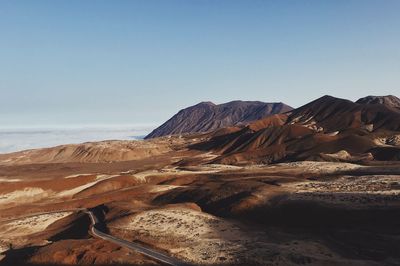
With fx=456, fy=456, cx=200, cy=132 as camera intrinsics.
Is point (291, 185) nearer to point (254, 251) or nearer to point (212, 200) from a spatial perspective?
point (212, 200)

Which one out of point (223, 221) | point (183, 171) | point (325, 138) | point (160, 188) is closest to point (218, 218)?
point (223, 221)

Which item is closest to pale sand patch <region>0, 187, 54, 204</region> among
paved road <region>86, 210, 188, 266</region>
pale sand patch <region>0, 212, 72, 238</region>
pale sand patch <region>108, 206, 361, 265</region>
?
pale sand patch <region>0, 212, 72, 238</region>

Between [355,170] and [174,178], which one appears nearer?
[355,170]

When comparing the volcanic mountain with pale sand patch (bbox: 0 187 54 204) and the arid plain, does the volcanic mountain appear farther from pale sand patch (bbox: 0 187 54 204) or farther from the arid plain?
pale sand patch (bbox: 0 187 54 204)

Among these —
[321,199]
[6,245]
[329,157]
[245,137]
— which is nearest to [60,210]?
[6,245]

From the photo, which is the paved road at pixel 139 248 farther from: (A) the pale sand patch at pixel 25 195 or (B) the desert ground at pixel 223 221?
(A) the pale sand patch at pixel 25 195

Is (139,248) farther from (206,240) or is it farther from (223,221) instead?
(223,221)
